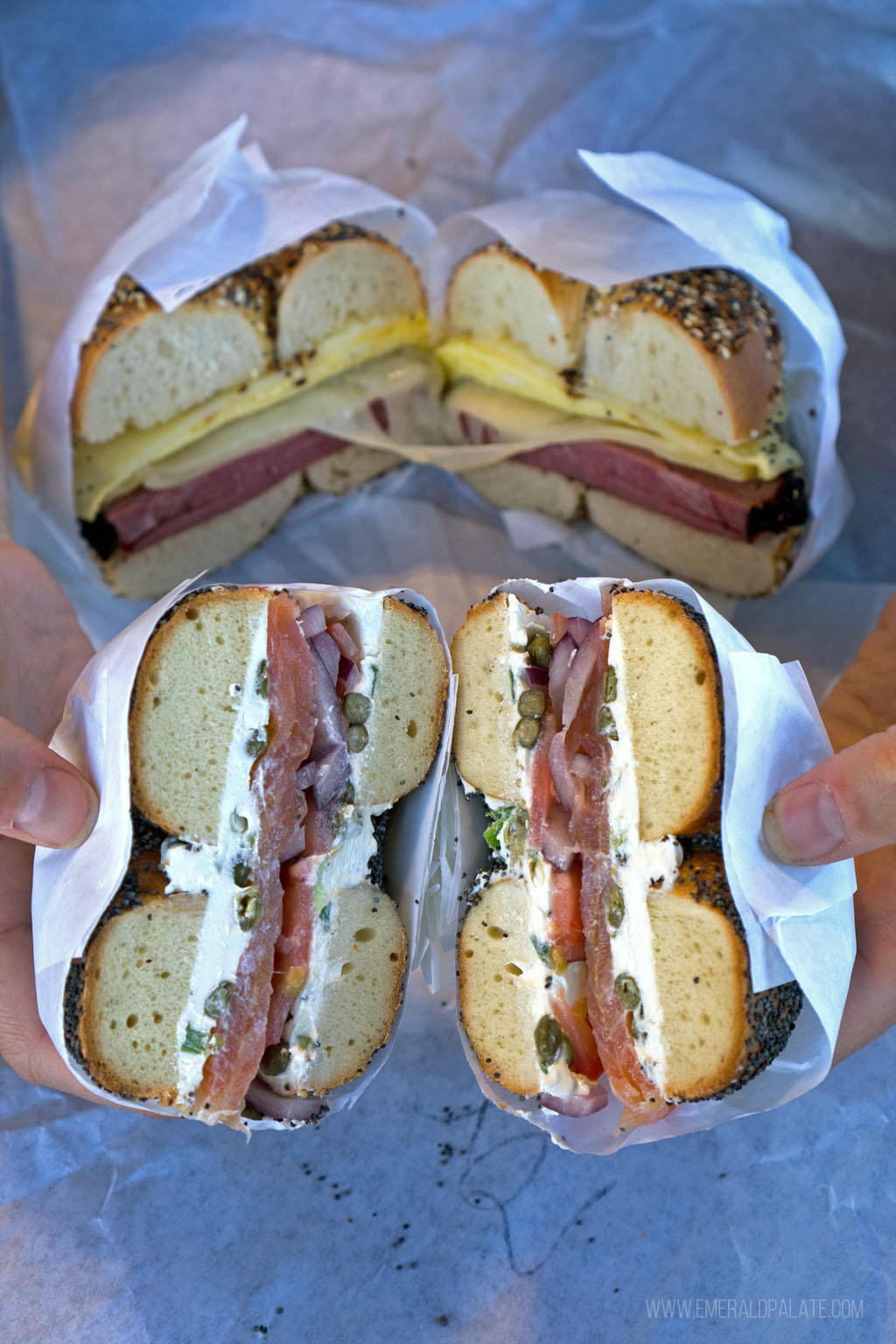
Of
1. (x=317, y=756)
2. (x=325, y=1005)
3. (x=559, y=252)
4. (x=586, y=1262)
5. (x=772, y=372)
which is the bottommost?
(x=586, y=1262)

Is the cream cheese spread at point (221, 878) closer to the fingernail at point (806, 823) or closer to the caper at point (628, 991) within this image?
the caper at point (628, 991)

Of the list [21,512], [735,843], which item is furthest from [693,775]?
[21,512]

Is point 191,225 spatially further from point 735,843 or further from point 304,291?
point 735,843

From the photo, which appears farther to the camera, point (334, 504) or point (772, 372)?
point (334, 504)

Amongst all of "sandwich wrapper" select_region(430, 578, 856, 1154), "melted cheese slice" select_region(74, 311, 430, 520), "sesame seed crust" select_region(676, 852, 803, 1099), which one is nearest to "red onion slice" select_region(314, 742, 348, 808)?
"sandwich wrapper" select_region(430, 578, 856, 1154)

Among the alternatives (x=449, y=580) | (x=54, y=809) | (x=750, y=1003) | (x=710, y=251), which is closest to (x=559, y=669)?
(x=750, y=1003)

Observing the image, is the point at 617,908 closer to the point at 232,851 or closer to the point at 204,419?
the point at 232,851
